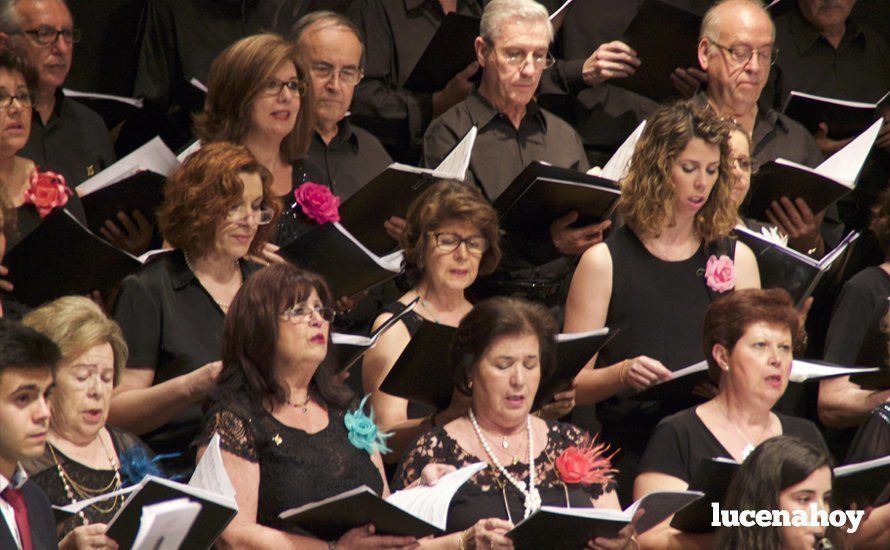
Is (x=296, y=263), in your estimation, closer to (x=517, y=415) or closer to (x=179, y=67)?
(x=517, y=415)

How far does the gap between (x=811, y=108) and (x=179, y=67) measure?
226 centimetres

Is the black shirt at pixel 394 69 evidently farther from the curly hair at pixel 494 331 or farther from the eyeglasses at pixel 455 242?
the curly hair at pixel 494 331

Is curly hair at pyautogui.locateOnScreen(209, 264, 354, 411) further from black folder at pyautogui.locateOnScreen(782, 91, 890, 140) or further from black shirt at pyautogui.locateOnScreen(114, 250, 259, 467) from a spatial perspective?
black folder at pyautogui.locateOnScreen(782, 91, 890, 140)

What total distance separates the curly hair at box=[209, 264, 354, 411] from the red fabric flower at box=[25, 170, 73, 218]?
0.83 metres

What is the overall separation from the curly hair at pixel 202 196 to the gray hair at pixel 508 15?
4.16ft

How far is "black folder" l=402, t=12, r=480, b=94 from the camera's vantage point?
4.97 m

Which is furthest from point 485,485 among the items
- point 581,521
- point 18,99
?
point 18,99

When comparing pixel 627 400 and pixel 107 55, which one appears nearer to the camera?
pixel 627 400

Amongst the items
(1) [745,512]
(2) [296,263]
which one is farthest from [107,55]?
(1) [745,512]

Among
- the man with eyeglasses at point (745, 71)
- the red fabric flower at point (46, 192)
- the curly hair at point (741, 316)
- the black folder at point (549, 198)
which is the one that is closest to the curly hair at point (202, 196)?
the red fabric flower at point (46, 192)

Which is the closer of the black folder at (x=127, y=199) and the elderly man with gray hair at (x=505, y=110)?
the black folder at (x=127, y=199)

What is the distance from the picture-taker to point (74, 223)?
3654 millimetres

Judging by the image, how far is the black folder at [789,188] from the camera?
470cm

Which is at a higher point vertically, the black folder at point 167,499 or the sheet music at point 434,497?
the sheet music at point 434,497
